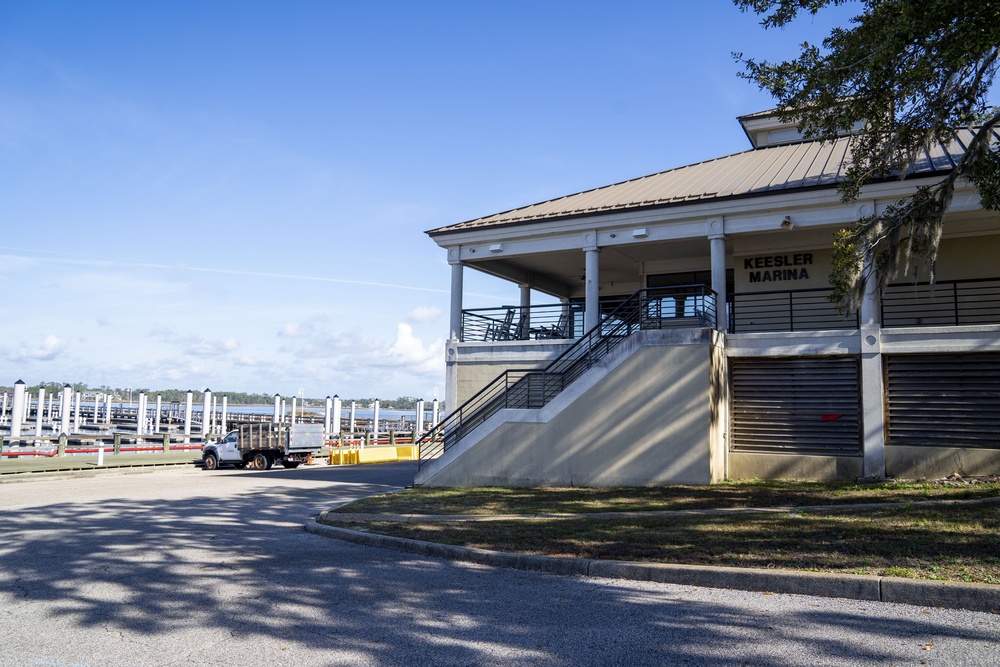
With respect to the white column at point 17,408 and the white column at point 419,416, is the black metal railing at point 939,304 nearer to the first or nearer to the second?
the white column at point 17,408

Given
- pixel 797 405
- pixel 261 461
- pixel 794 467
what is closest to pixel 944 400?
pixel 797 405

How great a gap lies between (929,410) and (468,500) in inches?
381

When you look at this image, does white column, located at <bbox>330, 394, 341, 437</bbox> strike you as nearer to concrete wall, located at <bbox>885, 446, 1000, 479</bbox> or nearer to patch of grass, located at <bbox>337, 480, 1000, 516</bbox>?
patch of grass, located at <bbox>337, 480, 1000, 516</bbox>

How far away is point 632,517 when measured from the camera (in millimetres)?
11164

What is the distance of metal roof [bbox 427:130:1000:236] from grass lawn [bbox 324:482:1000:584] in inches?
282

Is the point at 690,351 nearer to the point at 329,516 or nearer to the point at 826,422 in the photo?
the point at 826,422

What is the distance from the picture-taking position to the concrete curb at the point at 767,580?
20.6 feet

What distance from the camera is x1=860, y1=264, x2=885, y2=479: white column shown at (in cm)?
1528

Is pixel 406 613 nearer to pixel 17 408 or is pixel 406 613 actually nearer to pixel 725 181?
pixel 725 181

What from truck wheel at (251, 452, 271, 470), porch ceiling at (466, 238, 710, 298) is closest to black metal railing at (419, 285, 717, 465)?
porch ceiling at (466, 238, 710, 298)

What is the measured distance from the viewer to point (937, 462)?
14914 millimetres

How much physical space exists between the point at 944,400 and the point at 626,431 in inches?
255

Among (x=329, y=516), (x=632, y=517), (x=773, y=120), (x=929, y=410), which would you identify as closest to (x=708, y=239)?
(x=929, y=410)

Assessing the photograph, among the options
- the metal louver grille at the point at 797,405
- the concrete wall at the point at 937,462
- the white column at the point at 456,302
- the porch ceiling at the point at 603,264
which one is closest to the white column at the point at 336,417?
the porch ceiling at the point at 603,264
